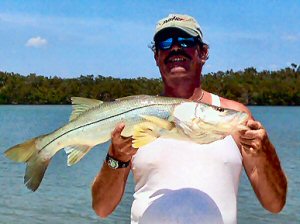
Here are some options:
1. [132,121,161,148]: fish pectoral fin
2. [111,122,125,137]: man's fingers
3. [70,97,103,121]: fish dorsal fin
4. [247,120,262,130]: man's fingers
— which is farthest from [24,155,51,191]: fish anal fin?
[247,120,262,130]: man's fingers

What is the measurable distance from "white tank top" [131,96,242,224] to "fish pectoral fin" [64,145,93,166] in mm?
358

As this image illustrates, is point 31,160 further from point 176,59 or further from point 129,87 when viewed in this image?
point 129,87

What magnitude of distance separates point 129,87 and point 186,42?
100 m

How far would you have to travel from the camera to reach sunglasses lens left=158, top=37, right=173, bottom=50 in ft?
12.4

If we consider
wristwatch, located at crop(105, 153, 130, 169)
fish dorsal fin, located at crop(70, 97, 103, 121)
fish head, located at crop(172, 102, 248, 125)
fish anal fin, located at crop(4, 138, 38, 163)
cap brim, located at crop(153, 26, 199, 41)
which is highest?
cap brim, located at crop(153, 26, 199, 41)

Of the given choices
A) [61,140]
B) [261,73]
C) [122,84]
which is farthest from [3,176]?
[261,73]

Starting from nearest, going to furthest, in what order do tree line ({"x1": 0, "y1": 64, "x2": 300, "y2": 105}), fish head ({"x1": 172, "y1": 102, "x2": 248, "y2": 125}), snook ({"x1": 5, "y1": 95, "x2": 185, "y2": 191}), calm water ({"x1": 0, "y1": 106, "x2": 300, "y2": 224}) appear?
fish head ({"x1": 172, "y1": 102, "x2": 248, "y2": 125}), snook ({"x1": 5, "y1": 95, "x2": 185, "y2": 191}), calm water ({"x1": 0, "y1": 106, "x2": 300, "y2": 224}), tree line ({"x1": 0, "y1": 64, "x2": 300, "y2": 105})

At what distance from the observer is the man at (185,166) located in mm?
3635

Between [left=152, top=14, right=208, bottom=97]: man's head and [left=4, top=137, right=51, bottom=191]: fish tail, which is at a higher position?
[left=152, top=14, right=208, bottom=97]: man's head

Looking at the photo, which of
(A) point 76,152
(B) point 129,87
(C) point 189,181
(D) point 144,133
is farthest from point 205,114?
(B) point 129,87

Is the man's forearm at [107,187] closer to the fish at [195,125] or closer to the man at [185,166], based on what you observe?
the man at [185,166]

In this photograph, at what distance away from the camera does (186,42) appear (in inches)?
151

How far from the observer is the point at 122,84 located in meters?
106

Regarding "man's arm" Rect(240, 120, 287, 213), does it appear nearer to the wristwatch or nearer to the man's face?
the man's face
